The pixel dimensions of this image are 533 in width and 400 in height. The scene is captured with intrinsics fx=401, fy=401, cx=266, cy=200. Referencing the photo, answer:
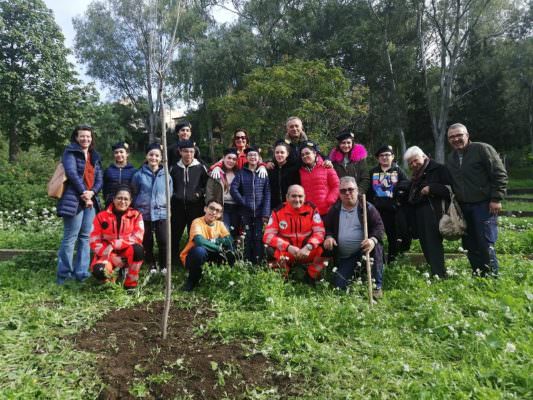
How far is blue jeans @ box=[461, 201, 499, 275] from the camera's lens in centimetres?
482

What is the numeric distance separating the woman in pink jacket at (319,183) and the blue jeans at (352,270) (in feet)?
2.37

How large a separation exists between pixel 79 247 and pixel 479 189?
5110 millimetres

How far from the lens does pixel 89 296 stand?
4652 mm

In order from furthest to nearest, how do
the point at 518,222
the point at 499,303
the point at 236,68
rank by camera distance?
1. the point at 236,68
2. the point at 518,222
3. the point at 499,303

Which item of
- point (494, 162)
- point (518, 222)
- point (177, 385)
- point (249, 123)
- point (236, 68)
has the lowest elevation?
point (177, 385)

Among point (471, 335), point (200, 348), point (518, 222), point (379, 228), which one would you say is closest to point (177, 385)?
point (200, 348)

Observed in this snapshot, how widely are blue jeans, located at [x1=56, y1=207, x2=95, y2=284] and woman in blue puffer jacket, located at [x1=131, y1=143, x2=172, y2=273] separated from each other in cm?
67

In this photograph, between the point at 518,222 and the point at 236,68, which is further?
the point at 236,68

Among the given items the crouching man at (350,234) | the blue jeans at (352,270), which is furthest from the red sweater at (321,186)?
the blue jeans at (352,270)

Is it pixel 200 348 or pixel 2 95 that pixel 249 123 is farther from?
pixel 200 348

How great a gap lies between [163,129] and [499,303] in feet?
11.6

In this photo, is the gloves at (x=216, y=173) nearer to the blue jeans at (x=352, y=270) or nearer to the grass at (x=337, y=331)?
the grass at (x=337, y=331)

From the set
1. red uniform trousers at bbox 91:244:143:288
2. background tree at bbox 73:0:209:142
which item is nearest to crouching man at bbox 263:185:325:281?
red uniform trousers at bbox 91:244:143:288

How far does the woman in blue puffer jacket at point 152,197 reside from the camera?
17.8ft
